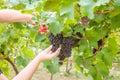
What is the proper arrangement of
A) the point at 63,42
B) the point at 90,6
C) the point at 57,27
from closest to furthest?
1. the point at 90,6
2. the point at 57,27
3. the point at 63,42

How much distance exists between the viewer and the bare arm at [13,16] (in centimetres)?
158

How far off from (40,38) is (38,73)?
23.7 feet

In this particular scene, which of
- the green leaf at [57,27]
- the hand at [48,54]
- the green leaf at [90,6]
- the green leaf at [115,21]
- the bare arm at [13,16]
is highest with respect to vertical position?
the green leaf at [90,6]

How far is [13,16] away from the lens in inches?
65.7

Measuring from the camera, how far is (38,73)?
28.9 feet

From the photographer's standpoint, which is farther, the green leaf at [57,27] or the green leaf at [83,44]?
the green leaf at [83,44]

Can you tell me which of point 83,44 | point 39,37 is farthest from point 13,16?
point 83,44

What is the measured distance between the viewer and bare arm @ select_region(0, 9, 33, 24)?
5.17ft

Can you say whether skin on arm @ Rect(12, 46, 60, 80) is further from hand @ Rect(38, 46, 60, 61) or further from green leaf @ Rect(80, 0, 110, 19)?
green leaf @ Rect(80, 0, 110, 19)

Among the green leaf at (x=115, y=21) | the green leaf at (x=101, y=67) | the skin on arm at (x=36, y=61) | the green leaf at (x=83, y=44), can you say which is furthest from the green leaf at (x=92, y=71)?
the green leaf at (x=115, y=21)

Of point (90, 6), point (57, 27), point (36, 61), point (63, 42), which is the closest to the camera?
point (90, 6)

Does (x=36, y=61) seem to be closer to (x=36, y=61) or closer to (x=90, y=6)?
(x=36, y=61)

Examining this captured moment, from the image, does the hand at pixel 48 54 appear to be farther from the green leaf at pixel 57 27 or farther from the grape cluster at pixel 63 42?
the green leaf at pixel 57 27

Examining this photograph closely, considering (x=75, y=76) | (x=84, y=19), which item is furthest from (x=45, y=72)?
(x=84, y=19)
